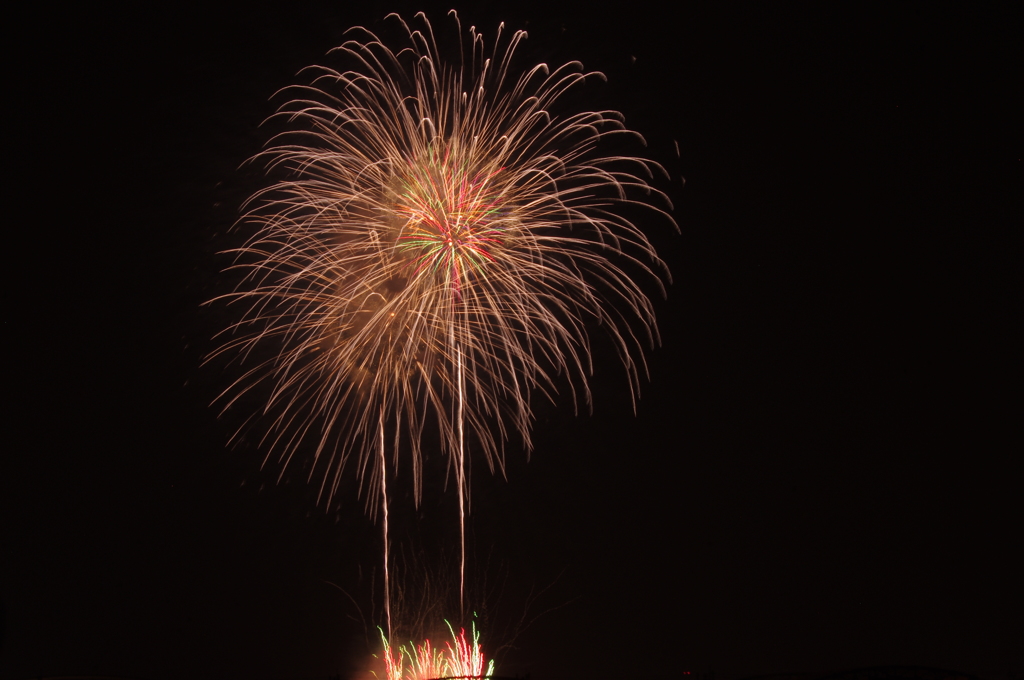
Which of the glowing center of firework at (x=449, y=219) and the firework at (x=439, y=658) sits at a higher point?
the glowing center of firework at (x=449, y=219)

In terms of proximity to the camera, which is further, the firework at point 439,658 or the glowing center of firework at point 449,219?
the firework at point 439,658

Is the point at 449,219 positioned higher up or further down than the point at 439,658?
higher up

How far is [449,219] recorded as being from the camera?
11438 mm

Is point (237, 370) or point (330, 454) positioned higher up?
point (237, 370)

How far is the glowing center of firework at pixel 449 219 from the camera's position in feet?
37.3

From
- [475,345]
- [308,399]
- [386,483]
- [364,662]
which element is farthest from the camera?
[364,662]

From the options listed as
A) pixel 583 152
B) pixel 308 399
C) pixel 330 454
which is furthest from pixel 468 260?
pixel 330 454

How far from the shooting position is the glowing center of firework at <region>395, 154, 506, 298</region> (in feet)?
37.3

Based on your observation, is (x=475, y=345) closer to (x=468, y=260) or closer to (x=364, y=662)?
(x=468, y=260)

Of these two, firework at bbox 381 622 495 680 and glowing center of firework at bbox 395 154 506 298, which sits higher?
glowing center of firework at bbox 395 154 506 298

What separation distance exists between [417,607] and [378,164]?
353 inches

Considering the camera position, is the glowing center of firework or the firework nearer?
the glowing center of firework

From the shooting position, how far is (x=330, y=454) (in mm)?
14359

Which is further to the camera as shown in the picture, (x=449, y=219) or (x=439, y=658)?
(x=439, y=658)
